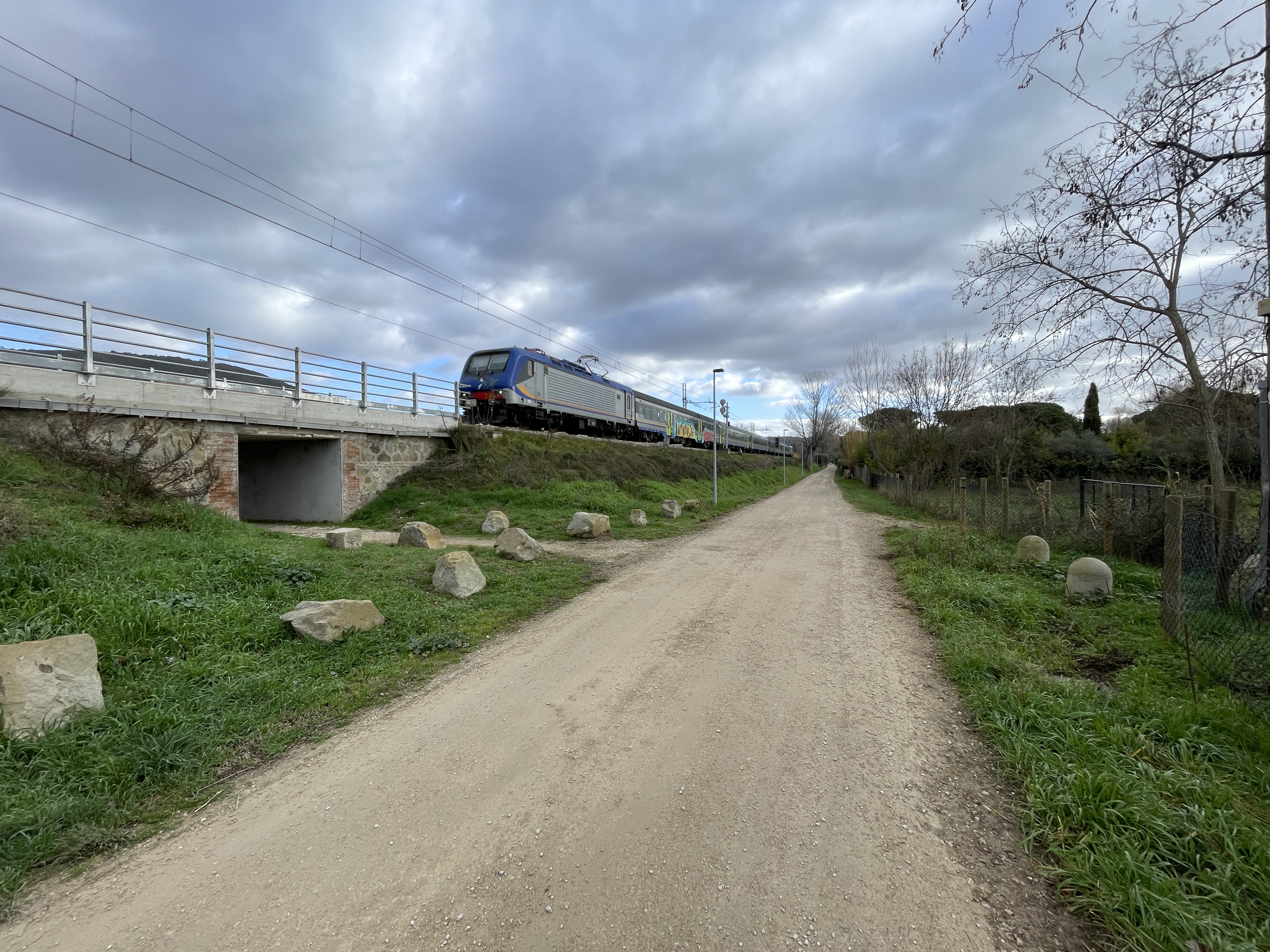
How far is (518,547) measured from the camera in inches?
341

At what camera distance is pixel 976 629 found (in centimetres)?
546

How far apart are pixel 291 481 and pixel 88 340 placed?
538 centimetres

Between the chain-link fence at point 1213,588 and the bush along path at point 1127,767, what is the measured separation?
0.22 meters

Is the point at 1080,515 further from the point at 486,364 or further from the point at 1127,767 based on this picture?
the point at 486,364

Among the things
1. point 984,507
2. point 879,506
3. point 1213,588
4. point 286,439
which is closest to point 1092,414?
point 879,506

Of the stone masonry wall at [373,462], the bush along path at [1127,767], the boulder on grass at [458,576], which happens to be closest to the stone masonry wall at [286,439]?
the stone masonry wall at [373,462]

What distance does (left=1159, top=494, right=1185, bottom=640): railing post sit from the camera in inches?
200

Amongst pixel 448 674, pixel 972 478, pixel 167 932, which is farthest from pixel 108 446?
pixel 972 478

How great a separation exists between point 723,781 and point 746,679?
1407mm

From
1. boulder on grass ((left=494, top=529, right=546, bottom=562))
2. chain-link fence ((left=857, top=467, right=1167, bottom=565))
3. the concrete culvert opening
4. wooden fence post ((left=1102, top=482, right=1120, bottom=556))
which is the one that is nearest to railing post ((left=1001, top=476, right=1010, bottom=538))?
chain-link fence ((left=857, top=467, right=1167, bottom=565))

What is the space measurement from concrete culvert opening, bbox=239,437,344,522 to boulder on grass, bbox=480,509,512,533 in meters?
4.38

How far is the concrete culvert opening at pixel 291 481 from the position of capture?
13.3 m

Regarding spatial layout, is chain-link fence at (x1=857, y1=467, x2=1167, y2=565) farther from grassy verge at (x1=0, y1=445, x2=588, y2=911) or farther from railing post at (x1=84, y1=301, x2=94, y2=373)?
railing post at (x1=84, y1=301, x2=94, y2=373)

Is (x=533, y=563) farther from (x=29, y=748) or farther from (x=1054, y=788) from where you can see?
(x=1054, y=788)
